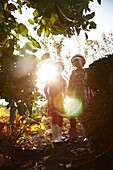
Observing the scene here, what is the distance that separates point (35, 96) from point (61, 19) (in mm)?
668

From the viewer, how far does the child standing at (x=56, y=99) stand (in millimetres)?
4156

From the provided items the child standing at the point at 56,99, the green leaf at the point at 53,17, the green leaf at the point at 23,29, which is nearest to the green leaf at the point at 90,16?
the green leaf at the point at 53,17

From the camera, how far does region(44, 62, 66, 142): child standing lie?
4156 millimetres

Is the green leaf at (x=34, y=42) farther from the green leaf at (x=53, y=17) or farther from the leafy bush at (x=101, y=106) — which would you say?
the leafy bush at (x=101, y=106)

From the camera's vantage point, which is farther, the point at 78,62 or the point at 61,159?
the point at 78,62

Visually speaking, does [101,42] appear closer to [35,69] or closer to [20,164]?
[20,164]

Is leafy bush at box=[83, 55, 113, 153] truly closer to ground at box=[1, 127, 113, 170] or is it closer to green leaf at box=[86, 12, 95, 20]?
ground at box=[1, 127, 113, 170]

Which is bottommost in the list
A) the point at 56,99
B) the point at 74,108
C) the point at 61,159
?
the point at 61,159

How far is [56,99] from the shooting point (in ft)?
14.0

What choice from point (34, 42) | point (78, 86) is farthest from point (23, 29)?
point (78, 86)

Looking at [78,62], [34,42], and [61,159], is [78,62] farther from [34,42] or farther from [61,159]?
[34,42]

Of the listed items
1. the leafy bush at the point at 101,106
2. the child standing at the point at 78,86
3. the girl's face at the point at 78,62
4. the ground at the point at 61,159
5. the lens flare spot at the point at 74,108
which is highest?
the girl's face at the point at 78,62

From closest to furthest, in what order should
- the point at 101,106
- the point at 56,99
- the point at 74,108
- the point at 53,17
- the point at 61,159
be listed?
1. the point at 53,17
2. the point at 101,106
3. the point at 61,159
4. the point at 74,108
5. the point at 56,99

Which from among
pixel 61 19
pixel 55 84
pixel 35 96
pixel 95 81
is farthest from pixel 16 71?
pixel 55 84
